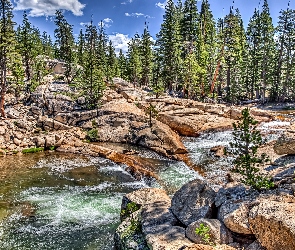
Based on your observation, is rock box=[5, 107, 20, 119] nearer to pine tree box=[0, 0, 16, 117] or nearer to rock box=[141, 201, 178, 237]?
pine tree box=[0, 0, 16, 117]

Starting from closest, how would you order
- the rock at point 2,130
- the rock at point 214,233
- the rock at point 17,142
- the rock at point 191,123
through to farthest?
the rock at point 214,233
the rock at point 17,142
the rock at point 2,130
the rock at point 191,123

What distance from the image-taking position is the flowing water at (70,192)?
12391 millimetres

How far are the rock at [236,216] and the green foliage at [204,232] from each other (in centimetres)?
73

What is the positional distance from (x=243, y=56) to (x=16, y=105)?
46973mm

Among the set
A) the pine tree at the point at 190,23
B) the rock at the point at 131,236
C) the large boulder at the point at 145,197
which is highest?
the pine tree at the point at 190,23

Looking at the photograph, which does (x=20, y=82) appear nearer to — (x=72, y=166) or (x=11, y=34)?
(x=11, y=34)

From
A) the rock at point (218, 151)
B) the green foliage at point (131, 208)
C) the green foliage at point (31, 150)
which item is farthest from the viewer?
the green foliage at point (31, 150)

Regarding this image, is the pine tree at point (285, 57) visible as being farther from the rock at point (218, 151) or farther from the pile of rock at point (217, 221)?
the pile of rock at point (217, 221)

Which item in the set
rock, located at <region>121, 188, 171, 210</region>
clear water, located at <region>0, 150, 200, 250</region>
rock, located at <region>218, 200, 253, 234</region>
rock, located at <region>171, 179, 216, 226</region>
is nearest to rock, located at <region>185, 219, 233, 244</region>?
rock, located at <region>218, 200, 253, 234</region>

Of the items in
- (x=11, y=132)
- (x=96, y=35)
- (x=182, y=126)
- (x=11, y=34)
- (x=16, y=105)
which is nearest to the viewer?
(x=11, y=132)

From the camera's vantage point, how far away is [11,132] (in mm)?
28531

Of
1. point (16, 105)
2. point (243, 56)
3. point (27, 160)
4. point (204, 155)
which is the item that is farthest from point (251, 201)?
point (243, 56)

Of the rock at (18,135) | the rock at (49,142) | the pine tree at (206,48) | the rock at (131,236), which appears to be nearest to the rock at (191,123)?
the rock at (49,142)

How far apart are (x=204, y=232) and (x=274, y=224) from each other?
6.12ft
